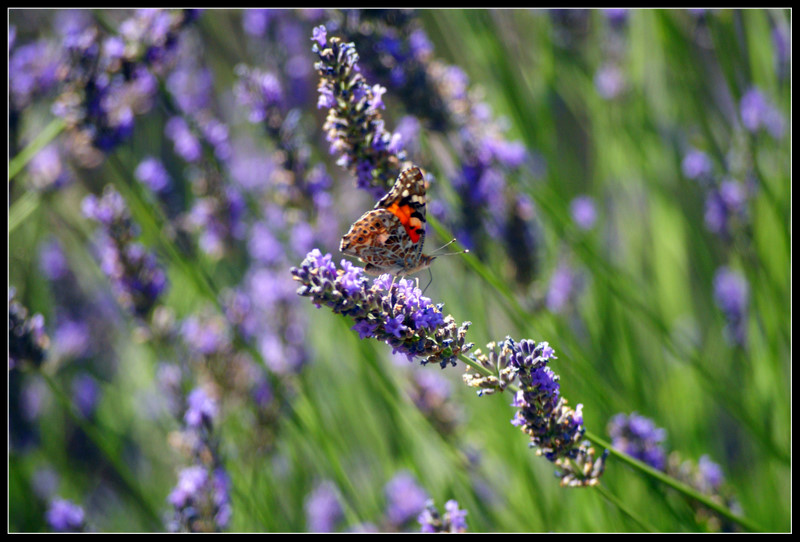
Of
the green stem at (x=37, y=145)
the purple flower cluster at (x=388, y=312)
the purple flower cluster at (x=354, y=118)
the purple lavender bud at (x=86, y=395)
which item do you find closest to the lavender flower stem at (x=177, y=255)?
the green stem at (x=37, y=145)

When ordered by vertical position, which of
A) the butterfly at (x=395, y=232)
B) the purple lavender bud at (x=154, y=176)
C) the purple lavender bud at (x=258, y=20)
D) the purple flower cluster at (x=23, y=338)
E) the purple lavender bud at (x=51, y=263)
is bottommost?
the butterfly at (x=395, y=232)

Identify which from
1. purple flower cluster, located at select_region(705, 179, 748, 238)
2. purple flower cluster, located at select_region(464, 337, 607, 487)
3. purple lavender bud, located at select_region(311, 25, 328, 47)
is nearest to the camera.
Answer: purple flower cluster, located at select_region(464, 337, 607, 487)

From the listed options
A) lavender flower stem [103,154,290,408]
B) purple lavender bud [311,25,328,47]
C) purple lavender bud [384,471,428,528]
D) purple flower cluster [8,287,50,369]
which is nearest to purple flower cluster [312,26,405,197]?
purple lavender bud [311,25,328,47]

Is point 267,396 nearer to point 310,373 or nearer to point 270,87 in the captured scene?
point 310,373

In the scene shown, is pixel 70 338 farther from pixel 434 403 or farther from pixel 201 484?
pixel 434 403

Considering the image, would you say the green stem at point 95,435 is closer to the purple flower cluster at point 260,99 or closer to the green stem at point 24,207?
the green stem at point 24,207

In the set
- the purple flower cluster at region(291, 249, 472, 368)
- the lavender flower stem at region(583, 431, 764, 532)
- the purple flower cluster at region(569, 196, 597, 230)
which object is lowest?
the lavender flower stem at region(583, 431, 764, 532)

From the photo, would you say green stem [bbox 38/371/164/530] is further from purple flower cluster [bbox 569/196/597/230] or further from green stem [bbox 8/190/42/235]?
purple flower cluster [bbox 569/196/597/230]

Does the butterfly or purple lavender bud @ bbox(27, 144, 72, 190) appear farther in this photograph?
purple lavender bud @ bbox(27, 144, 72, 190)
